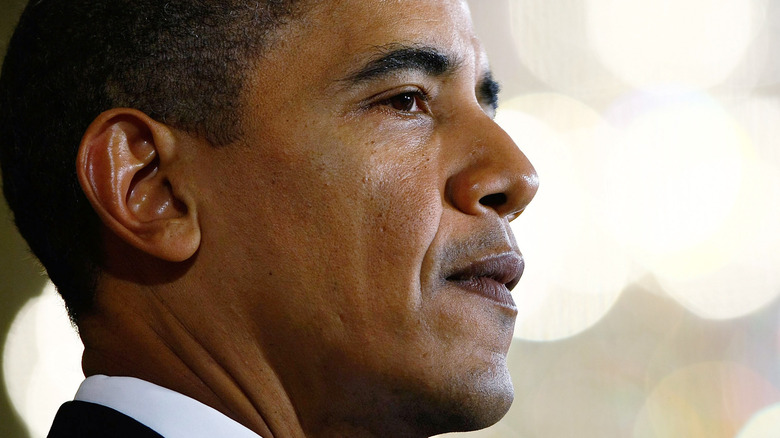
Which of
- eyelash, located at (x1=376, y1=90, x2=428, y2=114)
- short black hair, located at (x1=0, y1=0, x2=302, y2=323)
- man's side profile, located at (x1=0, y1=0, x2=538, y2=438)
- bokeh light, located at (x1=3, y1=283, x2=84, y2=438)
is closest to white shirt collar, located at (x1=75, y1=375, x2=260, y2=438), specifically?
man's side profile, located at (x1=0, y1=0, x2=538, y2=438)

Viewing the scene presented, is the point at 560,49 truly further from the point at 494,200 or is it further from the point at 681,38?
the point at 494,200

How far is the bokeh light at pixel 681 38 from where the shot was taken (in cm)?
180

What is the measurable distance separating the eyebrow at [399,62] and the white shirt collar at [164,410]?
381 mm

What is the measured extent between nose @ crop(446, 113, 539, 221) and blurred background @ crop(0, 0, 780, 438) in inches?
34.4

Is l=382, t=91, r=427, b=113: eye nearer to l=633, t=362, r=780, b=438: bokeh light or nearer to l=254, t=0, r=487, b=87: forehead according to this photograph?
l=254, t=0, r=487, b=87: forehead

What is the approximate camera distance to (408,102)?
93cm

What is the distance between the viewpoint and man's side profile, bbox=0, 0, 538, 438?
854 mm

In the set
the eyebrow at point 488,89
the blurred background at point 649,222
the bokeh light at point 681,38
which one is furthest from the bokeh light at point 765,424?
the eyebrow at point 488,89

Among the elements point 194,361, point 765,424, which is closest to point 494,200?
point 194,361

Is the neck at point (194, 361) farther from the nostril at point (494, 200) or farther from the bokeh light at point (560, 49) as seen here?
the bokeh light at point (560, 49)

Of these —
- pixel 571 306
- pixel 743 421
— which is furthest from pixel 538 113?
pixel 743 421

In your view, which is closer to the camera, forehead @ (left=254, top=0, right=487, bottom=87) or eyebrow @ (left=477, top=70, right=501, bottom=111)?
forehead @ (left=254, top=0, right=487, bottom=87)

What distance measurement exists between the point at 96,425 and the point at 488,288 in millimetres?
430

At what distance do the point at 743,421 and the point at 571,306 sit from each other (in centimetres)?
44
